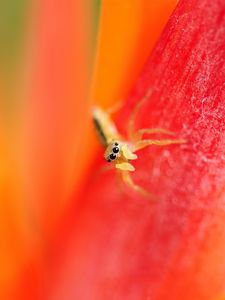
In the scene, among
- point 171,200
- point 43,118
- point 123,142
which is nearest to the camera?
point 171,200

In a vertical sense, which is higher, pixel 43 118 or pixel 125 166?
pixel 43 118

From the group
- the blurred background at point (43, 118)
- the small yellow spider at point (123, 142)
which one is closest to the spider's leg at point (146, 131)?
the small yellow spider at point (123, 142)

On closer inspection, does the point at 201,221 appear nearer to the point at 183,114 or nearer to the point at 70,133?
the point at 183,114

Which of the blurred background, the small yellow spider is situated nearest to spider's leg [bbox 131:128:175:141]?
the small yellow spider

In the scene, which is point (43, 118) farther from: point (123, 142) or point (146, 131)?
point (146, 131)

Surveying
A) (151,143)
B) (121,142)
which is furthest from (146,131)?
(121,142)

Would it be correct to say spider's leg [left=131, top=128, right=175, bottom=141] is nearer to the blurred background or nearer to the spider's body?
the spider's body

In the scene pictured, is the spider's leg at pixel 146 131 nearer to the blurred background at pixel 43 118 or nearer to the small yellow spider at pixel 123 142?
the small yellow spider at pixel 123 142
